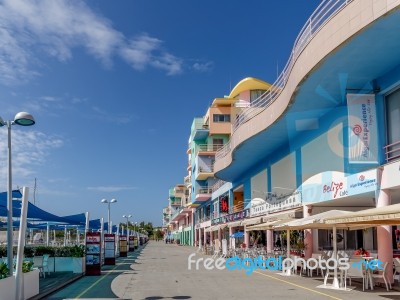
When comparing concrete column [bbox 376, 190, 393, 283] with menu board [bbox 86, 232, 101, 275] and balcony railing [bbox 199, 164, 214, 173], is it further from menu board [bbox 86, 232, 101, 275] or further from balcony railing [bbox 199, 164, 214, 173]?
balcony railing [bbox 199, 164, 214, 173]

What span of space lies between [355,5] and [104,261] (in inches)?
797

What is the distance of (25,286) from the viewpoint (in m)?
13.4

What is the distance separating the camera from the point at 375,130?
18031mm

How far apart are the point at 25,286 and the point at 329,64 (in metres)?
11.9

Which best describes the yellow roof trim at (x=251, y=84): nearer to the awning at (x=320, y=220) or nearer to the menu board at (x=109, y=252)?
the menu board at (x=109, y=252)

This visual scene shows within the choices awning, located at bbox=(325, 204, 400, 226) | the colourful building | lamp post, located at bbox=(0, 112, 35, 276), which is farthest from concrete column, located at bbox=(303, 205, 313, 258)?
lamp post, located at bbox=(0, 112, 35, 276)

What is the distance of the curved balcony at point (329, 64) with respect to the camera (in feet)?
46.4

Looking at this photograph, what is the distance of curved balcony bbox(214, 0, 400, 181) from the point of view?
14.1m

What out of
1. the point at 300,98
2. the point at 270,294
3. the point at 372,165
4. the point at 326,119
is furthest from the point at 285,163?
the point at 270,294

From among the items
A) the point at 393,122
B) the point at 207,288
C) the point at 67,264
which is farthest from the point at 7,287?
the point at 393,122

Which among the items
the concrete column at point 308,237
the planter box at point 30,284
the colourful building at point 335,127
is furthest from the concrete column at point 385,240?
the planter box at point 30,284

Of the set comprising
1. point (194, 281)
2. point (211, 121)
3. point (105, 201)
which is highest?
point (211, 121)

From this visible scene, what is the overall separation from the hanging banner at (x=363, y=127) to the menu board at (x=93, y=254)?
12.1 metres

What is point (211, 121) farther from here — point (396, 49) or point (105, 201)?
point (396, 49)
